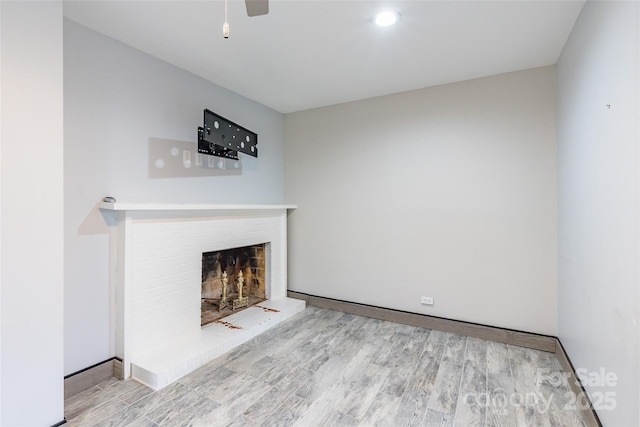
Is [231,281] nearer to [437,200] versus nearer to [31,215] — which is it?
[31,215]

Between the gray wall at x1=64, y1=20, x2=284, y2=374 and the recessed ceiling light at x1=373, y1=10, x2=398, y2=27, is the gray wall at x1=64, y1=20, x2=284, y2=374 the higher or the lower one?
the lower one

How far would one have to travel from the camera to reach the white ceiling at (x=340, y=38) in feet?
6.48

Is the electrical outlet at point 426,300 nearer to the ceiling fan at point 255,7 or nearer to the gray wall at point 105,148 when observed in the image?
the gray wall at point 105,148

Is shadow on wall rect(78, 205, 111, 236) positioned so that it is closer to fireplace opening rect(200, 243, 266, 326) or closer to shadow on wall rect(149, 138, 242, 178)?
shadow on wall rect(149, 138, 242, 178)

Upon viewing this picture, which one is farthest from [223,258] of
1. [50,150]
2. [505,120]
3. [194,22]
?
[505,120]

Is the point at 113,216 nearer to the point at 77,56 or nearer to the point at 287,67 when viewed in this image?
the point at 77,56

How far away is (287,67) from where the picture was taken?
9.30 ft

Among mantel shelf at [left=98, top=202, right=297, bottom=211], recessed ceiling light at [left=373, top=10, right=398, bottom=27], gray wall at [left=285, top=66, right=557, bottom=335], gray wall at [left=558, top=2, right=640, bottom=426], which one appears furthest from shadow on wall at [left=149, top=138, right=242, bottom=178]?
gray wall at [left=558, top=2, right=640, bottom=426]

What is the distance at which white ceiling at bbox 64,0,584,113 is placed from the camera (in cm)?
197

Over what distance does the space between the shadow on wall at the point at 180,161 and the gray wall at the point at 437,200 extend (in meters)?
1.28

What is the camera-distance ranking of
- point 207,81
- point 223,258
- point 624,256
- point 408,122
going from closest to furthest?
point 624,256 → point 207,81 → point 408,122 → point 223,258

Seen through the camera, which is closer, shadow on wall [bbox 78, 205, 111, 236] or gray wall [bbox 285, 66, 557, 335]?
shadow on wall [bbox 78, 205, 111, 236]

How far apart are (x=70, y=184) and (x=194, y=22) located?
1.44 metres

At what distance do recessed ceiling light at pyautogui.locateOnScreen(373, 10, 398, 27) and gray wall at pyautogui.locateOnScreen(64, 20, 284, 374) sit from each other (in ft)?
6.14
